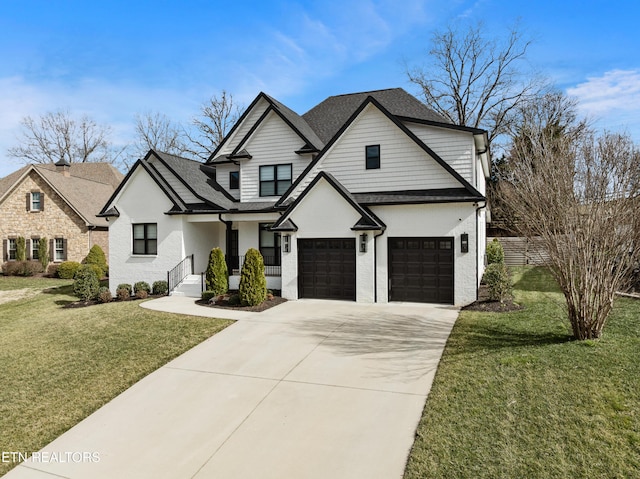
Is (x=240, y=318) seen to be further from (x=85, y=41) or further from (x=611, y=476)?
(x=85, y=41)

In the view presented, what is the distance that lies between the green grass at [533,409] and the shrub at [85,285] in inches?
559

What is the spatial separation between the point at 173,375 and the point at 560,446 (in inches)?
244

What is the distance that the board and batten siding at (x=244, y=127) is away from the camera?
18359mm

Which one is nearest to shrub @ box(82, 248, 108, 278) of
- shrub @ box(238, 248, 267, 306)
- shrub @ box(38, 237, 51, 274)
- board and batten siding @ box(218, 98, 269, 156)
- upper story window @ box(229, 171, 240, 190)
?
shrub @ box(38, 237, 51, 274)

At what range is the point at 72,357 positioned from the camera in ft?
27.8

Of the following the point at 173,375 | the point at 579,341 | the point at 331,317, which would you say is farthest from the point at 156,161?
the point at 579,341

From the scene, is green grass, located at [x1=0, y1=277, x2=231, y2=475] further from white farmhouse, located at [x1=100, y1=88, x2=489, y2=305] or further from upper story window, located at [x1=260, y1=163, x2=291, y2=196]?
upper story window, located at [x1=260, y1=163, x2=291, y2=196]

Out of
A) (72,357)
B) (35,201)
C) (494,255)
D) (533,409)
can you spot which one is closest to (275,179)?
(72,357)

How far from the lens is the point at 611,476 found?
382 centimetres

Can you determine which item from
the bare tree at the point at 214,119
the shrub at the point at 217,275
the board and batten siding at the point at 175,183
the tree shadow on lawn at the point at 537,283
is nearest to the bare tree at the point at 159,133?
the bare tree at the point at 214,119

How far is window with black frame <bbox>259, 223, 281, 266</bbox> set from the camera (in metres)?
17.0

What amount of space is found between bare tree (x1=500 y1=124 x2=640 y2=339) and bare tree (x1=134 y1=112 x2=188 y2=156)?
38031mm

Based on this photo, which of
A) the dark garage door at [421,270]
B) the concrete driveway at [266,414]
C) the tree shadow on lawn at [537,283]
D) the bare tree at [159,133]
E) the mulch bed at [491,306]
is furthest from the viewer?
the bare tree at [159,133]

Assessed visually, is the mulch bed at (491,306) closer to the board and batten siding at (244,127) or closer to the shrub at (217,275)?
the shrub at (217,275)
